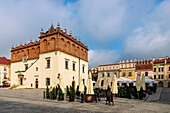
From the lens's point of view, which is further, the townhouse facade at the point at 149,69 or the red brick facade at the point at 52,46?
the townhouse facade at the point at 149,69

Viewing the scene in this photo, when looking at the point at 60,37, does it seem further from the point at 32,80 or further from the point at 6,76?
the point at 6,76

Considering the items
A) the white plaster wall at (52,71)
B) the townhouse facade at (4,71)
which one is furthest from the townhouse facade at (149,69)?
the townhouse facade at (4,71)

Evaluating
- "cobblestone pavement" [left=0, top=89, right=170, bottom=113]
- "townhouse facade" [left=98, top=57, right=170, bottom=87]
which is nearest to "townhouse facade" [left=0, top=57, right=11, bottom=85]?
"townhouse facade" [left=98, top=57, right=170, bottom=87]

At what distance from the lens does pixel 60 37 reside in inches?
1153

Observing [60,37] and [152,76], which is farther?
[152,76]

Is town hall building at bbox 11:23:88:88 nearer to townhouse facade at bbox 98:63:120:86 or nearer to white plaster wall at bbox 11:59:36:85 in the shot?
white plaster wall at bbox 11:59:36:85

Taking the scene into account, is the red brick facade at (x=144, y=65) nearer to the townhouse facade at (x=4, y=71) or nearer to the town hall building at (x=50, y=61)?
the town hall building at (x=50, y=61)

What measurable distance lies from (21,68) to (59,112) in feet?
107

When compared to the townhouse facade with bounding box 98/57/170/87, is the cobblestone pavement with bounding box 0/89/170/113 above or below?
below

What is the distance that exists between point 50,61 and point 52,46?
3.23m

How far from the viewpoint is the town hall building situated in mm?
28720

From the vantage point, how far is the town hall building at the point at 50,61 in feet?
94.2

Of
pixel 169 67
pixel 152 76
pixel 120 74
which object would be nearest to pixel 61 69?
pixel 120 74

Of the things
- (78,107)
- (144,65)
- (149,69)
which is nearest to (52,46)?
(78,107)
